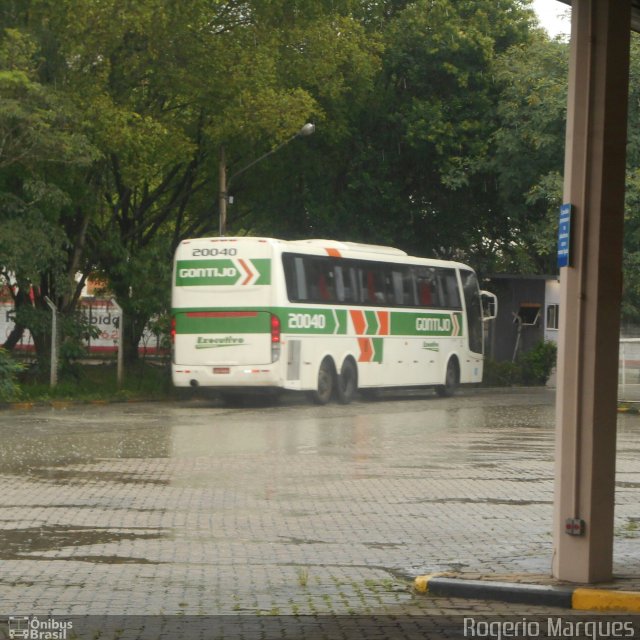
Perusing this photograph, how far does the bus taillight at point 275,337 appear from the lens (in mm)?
30562

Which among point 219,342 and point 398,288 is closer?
point 219,342

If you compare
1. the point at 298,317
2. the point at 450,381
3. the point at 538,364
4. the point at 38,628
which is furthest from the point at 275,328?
the point at 38,628

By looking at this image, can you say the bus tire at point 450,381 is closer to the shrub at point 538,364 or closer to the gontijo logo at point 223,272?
the shrub at point 538,364

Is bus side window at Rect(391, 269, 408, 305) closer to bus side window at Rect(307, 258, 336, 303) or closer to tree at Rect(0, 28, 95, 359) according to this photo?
bus side window at Rect(307, 258, 336, 303)

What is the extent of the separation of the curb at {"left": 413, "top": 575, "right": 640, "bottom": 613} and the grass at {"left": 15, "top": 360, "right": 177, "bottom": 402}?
22.6 meters

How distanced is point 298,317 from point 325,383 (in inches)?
78.3

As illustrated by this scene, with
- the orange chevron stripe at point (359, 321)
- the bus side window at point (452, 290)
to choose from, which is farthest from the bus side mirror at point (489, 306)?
the orange chevron stripe at point (359, 321)

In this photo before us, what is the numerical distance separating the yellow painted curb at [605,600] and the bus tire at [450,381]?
30.0m

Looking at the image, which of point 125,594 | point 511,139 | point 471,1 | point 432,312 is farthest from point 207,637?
point 471,1

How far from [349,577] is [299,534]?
2025 mm

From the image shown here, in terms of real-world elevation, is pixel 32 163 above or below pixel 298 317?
above

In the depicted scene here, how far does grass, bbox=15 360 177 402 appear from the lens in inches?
1235

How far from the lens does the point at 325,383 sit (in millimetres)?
32500

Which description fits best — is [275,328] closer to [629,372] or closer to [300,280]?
[300,280]
